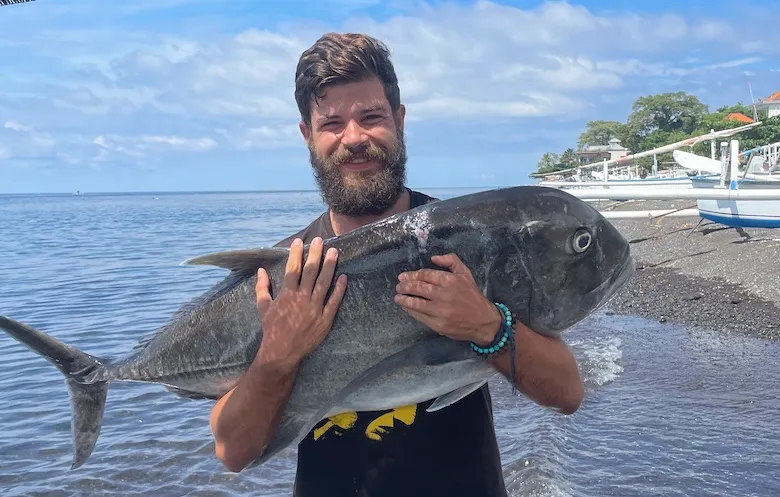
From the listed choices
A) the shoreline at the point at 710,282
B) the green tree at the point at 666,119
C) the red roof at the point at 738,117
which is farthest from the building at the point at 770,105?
the shoreline at the point at 710,282

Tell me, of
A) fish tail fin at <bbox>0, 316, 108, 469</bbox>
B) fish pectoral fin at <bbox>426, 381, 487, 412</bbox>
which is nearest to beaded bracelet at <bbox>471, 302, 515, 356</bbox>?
fish pectoral fin at <bbox>426, 381, 487, 412</bbox>

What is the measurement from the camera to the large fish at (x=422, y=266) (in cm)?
251

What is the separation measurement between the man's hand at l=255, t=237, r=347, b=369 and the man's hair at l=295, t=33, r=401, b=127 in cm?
86

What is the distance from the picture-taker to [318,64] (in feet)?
9.98

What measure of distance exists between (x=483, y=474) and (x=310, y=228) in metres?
1.40

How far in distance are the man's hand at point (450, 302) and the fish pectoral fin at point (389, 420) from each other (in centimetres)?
56

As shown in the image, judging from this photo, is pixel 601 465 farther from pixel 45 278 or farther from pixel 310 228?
pixel 45 278

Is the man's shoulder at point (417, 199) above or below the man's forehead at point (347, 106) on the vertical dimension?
below

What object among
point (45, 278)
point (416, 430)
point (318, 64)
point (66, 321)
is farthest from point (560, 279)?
point (45, 278)

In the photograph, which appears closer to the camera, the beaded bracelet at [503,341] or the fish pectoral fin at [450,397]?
the beaded bracelet at [503,341]

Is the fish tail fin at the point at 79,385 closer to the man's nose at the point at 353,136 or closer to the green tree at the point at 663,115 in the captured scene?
the man's nose at the point at 353,136

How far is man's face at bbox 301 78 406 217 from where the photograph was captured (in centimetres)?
302

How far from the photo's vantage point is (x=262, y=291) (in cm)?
261

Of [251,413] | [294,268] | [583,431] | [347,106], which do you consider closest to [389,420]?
[251,413]
